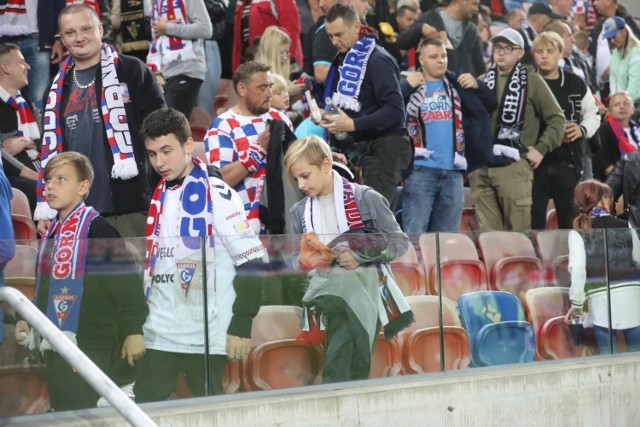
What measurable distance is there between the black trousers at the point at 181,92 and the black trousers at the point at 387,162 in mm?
2258

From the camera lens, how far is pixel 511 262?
780 centimetres

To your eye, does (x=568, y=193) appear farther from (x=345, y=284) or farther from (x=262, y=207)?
(x=345, y=284)

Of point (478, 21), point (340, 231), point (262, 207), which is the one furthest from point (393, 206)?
point (478, 21)

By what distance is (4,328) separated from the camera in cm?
544

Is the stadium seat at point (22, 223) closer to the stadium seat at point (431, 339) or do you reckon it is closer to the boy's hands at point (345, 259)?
the boy's hands at point (345, 259)

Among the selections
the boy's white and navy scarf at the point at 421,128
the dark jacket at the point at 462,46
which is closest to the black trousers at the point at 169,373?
the boy's white and navy scarf at the point at 421,128

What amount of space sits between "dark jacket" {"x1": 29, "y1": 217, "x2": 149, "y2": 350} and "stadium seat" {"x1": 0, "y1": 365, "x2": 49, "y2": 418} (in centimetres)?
23

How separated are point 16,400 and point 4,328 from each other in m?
0.31

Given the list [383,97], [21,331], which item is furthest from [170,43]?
[21,331]

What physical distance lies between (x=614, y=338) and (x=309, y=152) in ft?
8.87

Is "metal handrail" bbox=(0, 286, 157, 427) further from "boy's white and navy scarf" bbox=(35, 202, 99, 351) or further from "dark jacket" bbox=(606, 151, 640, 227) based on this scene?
"dark jacket" bbox=(606, 151, 640, 227)

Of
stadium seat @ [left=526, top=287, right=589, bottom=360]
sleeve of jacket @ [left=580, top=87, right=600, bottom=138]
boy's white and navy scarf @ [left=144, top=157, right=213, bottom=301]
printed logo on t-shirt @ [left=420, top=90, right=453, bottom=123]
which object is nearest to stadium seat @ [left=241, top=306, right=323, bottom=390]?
boy's white and navy scarf @ [left=144, top=157, right=213, bottom=301]

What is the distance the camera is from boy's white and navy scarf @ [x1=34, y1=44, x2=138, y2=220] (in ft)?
24.3

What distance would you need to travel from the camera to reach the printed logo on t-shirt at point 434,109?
31.9ft
